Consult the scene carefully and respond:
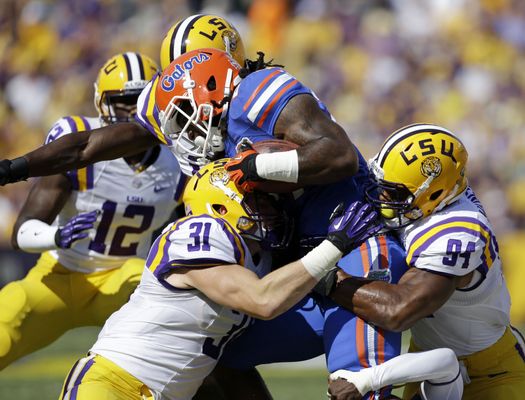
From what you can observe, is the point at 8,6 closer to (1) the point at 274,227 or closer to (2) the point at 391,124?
(2) the point at 391,124

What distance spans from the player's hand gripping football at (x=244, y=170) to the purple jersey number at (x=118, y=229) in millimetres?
1944

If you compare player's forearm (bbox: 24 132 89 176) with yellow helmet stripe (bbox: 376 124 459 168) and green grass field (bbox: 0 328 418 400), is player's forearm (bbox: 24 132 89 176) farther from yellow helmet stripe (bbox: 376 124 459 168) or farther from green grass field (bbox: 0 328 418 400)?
green grass field (bbox: 0 328 418 400)

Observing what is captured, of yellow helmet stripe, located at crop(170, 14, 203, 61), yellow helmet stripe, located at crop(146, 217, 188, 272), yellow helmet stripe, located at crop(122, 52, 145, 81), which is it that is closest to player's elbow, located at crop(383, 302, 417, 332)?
yellow helmet stripe, located at crop(146, 217, 188, 272)

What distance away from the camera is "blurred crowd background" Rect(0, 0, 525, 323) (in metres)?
10.9

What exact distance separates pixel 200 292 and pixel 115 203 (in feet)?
6.71

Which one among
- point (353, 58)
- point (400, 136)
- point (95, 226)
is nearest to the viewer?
point (400, 136)

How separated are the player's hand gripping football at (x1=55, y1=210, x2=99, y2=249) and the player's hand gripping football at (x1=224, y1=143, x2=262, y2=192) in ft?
5.25

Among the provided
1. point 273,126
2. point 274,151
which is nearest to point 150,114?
point 273,126

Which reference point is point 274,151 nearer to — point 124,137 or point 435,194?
point 435,194

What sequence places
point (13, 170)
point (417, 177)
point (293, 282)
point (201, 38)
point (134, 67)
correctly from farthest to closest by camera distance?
point (134, 67)
point (201, 38)
point (13, 170)
point (417, 177)
point (293, 282)

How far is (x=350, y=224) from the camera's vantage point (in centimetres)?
336

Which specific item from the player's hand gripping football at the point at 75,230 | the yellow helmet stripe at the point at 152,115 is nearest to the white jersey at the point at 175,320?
the yellow helmet stripe at the point at 152,115

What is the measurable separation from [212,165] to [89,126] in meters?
1.87

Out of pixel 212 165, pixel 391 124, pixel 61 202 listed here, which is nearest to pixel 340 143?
pixel 212 165
